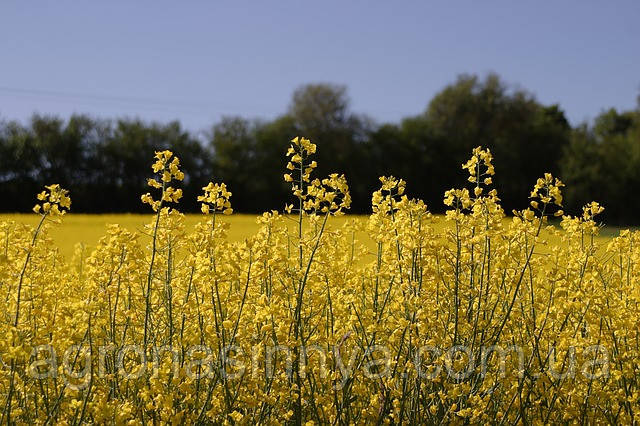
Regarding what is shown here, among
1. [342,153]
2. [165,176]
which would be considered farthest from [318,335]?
[342,153]

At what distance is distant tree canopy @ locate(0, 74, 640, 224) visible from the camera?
92.4ft

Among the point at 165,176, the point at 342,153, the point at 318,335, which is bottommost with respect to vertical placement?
the point at 318,335

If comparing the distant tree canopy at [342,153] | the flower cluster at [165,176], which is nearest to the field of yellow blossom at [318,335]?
the flower cluster at [165,176]

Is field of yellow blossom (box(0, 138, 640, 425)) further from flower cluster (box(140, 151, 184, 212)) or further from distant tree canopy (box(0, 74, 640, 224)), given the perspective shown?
distant tree canopy (box(0, 74, 640, 224))

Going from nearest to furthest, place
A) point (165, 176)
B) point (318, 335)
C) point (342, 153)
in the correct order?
point (165, 176), point (318, 335), point (342, 153)

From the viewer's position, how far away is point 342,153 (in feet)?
108

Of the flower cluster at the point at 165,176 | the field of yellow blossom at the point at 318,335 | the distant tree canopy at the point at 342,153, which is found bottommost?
the field of yellow blossom at the point at 318,335

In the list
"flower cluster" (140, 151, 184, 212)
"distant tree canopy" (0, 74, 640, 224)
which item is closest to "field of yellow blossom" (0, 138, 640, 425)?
"flower cluster" (140, 151, 184, 212)

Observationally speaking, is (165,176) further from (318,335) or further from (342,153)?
(342,153)

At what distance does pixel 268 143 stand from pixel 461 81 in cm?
1583

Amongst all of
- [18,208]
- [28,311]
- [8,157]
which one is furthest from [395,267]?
→ [8,157]

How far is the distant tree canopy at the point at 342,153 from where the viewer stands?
28.2 metres

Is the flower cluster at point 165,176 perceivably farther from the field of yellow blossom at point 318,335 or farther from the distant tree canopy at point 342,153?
the distant tree canopy at point 342,153

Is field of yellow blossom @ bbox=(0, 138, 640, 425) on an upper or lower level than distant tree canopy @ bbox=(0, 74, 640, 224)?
lower
